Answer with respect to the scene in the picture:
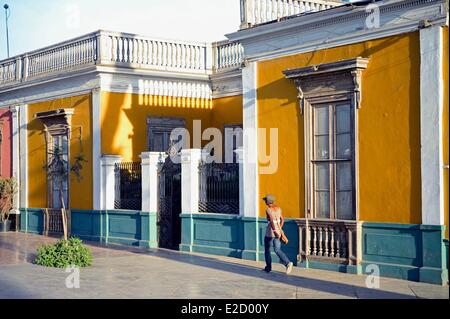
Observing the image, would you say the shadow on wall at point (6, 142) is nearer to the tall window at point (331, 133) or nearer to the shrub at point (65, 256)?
the shrub at point (65, 256)

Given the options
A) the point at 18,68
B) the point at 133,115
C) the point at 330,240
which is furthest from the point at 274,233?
the point at 18,68

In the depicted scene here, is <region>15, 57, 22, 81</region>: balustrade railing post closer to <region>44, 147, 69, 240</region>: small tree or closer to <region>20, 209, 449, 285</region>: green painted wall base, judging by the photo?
<region>44, 147, 69, 240</region>: small tree

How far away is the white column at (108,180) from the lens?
18.5 meters

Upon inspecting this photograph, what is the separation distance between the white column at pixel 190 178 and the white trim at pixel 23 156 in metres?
7.71

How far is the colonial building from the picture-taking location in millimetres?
11625

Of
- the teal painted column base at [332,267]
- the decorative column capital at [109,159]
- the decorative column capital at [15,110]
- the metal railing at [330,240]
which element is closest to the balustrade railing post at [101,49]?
the decorative column capital at [109,159]

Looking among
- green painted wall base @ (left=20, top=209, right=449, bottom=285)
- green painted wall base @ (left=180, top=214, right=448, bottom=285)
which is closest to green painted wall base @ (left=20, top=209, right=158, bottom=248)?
green painted wall base @ (left=20, top=209, right=449, bottom=285)

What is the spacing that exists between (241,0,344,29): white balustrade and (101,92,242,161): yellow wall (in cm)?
443

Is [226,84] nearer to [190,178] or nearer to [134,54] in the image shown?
[134,54]

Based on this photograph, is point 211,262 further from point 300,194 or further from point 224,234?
point 300,194

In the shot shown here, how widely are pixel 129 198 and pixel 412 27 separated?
9.39 metres

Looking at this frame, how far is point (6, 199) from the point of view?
22.3m

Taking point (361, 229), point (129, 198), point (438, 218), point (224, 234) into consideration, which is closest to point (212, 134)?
point (129, 198)
